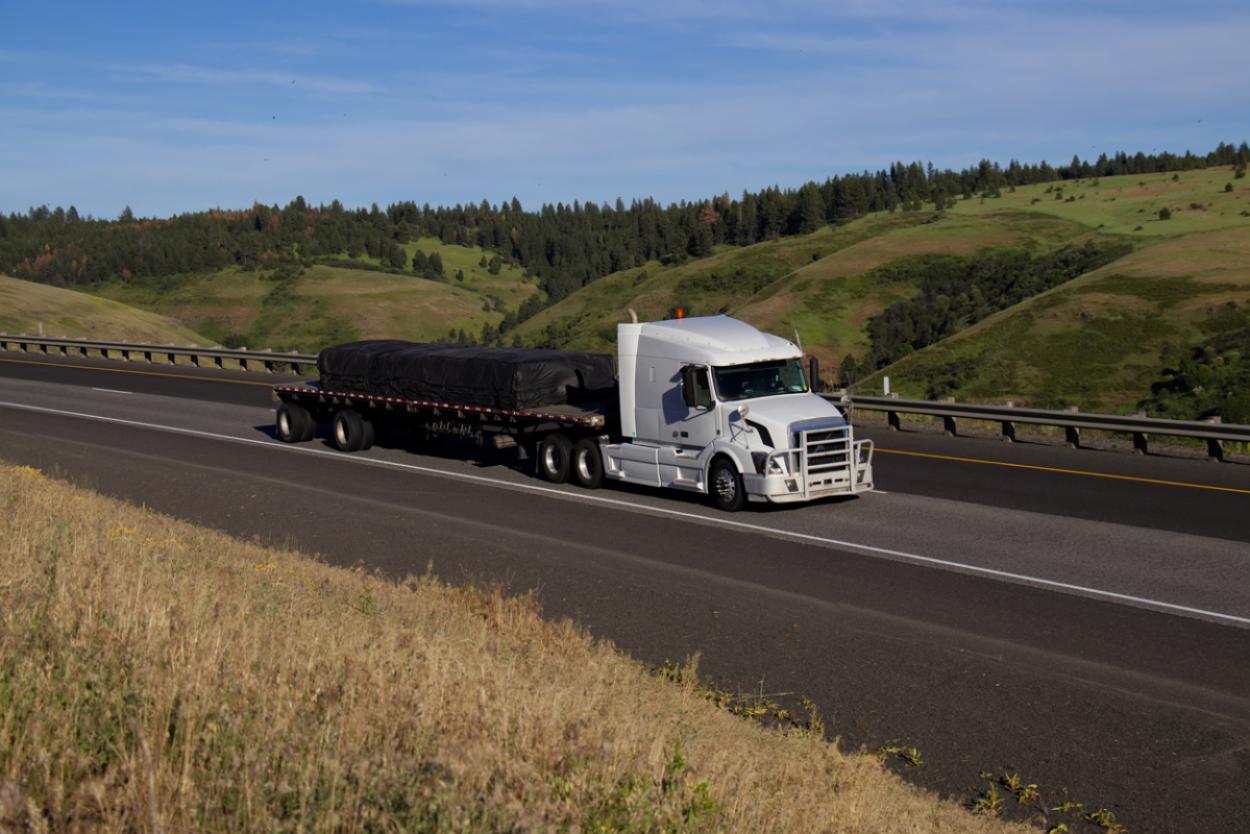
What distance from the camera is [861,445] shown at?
18609 mm

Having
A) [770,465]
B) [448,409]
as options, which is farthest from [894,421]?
[770,465]

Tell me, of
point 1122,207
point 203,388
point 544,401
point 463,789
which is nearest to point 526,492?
point 544,401

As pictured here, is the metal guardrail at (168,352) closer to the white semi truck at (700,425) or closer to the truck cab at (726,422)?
the white semi truck at (700,425)

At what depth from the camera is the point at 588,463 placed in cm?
2039

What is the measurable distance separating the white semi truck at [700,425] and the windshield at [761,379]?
22 mm

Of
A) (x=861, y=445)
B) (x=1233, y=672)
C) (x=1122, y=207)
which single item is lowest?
(x=1233, y=672)

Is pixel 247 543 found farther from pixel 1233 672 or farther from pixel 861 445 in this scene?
pixel 1233 672

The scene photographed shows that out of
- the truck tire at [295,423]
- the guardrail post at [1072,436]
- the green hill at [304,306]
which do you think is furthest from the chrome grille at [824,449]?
the green hill at [304,306]

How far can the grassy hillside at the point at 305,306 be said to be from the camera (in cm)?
16400

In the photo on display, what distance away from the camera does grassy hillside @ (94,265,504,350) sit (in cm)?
16400

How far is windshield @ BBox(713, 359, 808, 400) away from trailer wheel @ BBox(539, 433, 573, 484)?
3.37 meters

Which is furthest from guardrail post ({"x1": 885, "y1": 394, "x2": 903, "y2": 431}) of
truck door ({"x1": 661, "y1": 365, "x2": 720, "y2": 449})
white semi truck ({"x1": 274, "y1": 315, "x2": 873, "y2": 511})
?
truck door ({"x1": 661, "y1": 365, "x2": 720, "y2": 449})

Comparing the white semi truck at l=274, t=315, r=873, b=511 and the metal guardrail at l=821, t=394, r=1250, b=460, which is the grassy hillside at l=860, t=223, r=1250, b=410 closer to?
the metal guardrail at l=821, t=394, r=1250, b=460

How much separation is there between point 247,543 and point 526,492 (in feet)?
20.4
